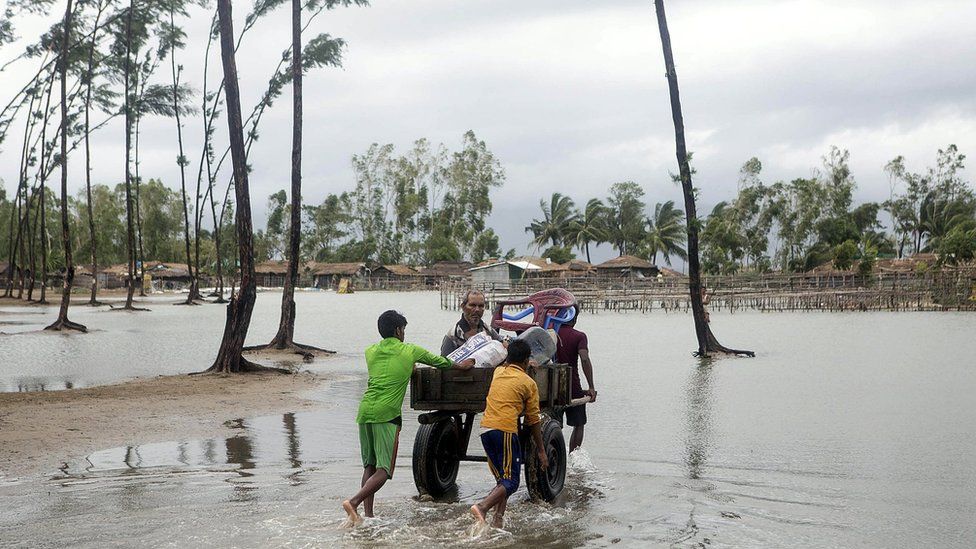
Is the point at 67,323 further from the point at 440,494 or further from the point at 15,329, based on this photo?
the point at 440,494

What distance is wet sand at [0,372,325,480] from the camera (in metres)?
9.59

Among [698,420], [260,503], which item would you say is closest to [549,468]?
[260,503]

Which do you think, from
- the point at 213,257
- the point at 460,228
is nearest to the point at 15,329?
the point at 460,228

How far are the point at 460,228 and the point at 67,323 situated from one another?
8058 centimetres

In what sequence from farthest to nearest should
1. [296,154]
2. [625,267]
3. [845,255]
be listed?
[625,267]
[845,255]
[296,154]

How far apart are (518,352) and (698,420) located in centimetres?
637

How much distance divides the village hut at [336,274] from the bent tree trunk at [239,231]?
3221 inches

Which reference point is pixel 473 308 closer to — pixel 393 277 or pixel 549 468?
pixel 549 468

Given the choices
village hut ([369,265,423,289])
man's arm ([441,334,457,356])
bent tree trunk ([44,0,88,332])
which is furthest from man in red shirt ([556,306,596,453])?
village hut ([369,265,423,289])

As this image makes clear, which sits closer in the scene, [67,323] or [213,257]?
[67,323]

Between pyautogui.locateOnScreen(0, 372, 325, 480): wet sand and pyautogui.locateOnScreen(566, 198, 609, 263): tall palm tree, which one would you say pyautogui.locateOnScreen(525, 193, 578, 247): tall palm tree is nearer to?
pyautogui.locateOnScreen(566, 198, 609, 263): tall palm tree

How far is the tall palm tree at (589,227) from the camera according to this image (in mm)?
92000

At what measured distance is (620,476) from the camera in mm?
8555

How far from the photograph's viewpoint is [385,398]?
6.69m
